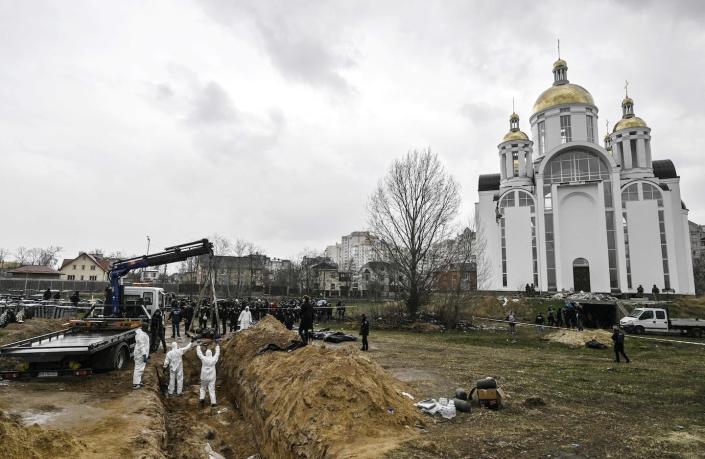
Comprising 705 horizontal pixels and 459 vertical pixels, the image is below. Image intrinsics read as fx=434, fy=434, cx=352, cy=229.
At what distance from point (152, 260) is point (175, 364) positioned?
7107 millimetres

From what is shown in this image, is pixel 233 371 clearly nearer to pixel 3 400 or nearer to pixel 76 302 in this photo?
pixel 3 400

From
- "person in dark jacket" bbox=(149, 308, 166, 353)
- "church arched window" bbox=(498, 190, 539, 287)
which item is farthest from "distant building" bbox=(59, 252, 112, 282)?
"person in dark jacket" bbox=(149, 308, 166, 353)

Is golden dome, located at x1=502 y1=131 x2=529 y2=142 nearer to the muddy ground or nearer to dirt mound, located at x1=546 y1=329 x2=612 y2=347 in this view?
dirt mound, located at x1=546 y1=329 x2=612 y2=347

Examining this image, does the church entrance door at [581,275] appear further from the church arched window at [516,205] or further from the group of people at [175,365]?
the group of people at [175,365]

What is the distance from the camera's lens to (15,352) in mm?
10648

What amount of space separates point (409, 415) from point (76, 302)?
1104 inches

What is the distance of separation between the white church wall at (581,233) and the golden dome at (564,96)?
10.3 metres

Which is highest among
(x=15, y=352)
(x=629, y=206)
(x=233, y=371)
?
(x=629, y=206)

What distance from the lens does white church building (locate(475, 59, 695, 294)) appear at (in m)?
42.9

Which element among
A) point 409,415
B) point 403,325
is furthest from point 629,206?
point 409,415

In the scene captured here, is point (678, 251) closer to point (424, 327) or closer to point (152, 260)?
point (424, 327)

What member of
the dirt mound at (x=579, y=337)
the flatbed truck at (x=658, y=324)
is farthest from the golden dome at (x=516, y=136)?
the dirt mound at (x=579, y=337)

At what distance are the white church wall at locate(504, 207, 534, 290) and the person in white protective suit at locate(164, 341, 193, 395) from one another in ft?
130

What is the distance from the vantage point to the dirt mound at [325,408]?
7.31 meters
